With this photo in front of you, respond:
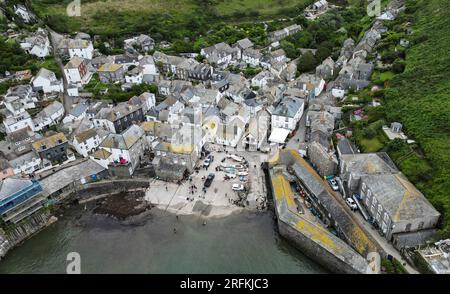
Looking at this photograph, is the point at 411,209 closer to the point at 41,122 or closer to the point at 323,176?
the point at 323,176

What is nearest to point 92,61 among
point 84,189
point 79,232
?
point 84,189

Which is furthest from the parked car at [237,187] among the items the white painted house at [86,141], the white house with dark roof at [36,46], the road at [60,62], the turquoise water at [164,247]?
the white house with dark roof at [36,46]

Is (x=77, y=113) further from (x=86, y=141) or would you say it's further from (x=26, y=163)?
(x=26, y=163)

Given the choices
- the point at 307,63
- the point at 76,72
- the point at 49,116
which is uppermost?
the point at 307,63

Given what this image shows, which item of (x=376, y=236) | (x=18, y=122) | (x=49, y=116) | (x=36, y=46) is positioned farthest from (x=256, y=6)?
(x=376, y=236)

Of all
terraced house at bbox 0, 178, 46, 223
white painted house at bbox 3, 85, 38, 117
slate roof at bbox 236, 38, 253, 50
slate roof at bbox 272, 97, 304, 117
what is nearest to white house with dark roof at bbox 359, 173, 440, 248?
slate roof at bbox 272, 97, 304, 117

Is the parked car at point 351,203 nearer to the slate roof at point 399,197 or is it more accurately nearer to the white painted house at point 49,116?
the slate roof at point 399,197

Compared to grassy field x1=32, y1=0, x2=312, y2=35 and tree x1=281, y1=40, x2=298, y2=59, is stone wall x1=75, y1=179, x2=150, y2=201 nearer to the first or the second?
tree x1=281, y1=40, x2=298, y2=59

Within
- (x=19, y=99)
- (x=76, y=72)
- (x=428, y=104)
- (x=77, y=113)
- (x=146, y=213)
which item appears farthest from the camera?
(x=76, y=72)
